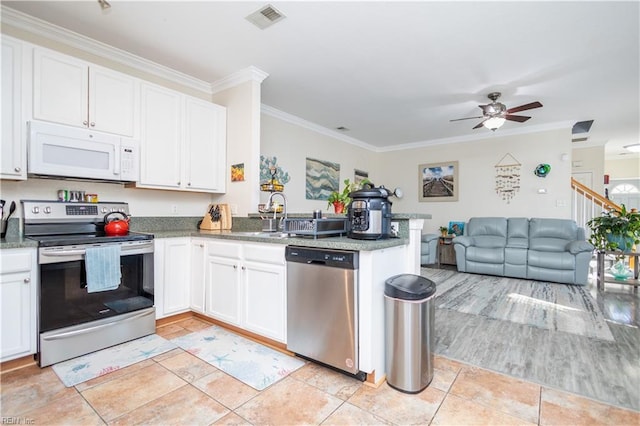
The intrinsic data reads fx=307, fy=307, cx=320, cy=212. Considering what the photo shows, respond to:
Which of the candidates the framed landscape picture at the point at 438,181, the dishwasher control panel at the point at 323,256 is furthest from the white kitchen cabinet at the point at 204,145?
the framed landscape picture at the point at 438,181

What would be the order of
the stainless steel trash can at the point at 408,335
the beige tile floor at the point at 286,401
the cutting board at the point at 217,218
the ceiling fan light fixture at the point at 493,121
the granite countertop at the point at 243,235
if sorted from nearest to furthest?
the beige tile floor at the point at 286,401 < the stainless steel trash can at the point at 408,335 < the granite countertop at the point at 243,235 < the cutting board at the point at 217,218 < the ceiling fan light fixture at the point at 493,121

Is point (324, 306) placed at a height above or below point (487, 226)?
below

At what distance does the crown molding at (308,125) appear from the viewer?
4.73 meters

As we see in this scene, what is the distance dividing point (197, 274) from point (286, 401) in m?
1.66

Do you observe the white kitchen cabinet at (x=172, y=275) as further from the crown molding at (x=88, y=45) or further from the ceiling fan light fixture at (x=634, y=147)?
the ceiling fan light fixture at (x=634, y=147)

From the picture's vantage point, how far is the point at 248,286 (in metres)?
2.52

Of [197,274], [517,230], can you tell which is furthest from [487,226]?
[197,274]

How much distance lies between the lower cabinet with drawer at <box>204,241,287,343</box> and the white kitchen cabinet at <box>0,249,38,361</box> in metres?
1.20

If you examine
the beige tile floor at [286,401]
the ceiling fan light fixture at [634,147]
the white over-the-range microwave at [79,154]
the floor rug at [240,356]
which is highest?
the ceiling fan light fixture at [634,147]

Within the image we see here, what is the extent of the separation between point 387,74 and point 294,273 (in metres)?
2.61

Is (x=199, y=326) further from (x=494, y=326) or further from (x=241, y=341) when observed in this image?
(x=494, y=326)

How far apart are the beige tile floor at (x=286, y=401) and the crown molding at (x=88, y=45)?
8.70ft

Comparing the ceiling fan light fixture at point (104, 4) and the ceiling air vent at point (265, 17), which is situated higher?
the ceiling air vent at point (265, 17)

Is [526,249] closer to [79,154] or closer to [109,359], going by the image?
[109,359]
